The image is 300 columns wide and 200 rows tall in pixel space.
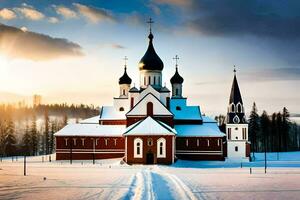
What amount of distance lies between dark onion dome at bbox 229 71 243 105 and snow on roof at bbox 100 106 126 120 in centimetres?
1660

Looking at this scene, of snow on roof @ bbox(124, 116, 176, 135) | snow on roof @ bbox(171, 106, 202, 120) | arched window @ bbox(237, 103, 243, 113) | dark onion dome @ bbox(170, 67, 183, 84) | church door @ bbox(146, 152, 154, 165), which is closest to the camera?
A: snow on roof @ bbox(124, 116, 176, 135)

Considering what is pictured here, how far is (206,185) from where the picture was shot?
30422 millimetres

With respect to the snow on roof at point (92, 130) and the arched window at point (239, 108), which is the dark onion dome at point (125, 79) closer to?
the snow on roof at point (92, 130)

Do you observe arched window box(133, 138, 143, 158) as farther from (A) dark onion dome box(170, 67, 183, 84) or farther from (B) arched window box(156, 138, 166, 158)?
(A) dark onion dome box(170, 67, 183, 84)

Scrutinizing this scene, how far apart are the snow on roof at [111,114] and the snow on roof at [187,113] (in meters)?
8.05

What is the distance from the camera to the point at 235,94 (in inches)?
2849

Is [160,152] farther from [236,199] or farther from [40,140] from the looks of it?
[40,140]

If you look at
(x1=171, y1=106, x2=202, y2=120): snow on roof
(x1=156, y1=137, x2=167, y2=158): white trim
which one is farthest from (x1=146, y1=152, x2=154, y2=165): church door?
(x1=171, y1=106, x2=202, y2=120): snow on roof

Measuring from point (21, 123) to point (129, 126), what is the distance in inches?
5385

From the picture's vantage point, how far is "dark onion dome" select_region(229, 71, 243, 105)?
71.9m

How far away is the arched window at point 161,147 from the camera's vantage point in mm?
60406

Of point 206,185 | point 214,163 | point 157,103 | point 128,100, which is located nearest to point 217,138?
point 214,163

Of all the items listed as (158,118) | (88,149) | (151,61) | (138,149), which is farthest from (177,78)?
(138,149)

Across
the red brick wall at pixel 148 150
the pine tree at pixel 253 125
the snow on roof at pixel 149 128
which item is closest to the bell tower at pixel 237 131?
the snow on roof at pixel 149 128
